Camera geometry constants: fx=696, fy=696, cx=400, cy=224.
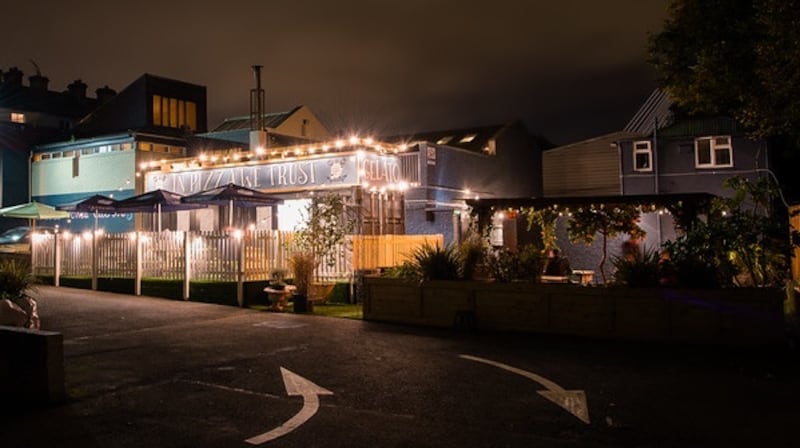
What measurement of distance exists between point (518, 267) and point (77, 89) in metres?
45.1

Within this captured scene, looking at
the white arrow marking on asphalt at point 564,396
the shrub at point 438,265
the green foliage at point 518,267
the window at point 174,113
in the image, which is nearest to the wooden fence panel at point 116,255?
the shrub at point 438,265

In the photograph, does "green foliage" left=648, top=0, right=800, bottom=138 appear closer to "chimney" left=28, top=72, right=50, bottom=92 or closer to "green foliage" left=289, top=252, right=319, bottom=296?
"green foliage" left=289, top=252, right=319, bottom=296

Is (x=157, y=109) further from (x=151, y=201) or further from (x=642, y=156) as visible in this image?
(x=642, y=156)

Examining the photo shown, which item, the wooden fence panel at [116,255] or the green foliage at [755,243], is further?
the wooden fence panel at [116,255]

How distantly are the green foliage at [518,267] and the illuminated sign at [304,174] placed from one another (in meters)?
8.03

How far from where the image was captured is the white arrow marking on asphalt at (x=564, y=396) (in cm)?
661

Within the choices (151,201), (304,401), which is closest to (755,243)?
(304,401)

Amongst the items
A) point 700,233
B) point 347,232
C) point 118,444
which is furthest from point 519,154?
point 118,444

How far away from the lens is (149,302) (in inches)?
610

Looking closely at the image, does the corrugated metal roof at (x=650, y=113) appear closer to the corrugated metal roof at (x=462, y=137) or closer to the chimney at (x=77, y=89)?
the corrugated metal roof at (x=462, y=137)

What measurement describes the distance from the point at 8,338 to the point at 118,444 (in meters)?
2.33

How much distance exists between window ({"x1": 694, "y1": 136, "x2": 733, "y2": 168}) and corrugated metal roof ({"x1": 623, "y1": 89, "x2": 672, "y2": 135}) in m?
3.39

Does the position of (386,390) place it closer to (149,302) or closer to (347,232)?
(149,302)

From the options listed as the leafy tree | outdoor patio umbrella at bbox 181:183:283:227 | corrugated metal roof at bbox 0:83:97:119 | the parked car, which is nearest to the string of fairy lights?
outdoor patio umbrella at bbox 181:183:283:227
